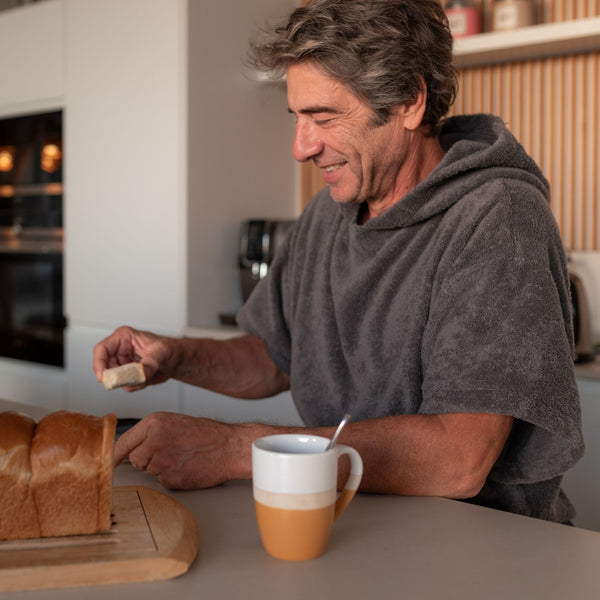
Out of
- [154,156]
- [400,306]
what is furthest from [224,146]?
[400,306]

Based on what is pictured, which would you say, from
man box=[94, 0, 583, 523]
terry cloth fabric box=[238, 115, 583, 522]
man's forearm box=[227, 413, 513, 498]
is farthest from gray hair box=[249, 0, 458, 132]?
man's forearm box=[227, 413, 513, 498]

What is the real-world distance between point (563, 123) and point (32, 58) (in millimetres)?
1967

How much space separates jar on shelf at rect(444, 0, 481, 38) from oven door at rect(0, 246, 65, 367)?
166cm

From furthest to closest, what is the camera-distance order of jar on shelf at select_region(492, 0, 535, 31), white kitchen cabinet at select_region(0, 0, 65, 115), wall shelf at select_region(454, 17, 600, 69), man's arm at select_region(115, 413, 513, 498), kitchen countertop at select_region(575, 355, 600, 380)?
white kitchen cabinet at select_region(0, 0, 65, 115) → jar on shelf at select_region(492, 0, 535, 31) → wall shelf at select_region(454, 17, 600, 69) → kitchen countertop at select_region(575, 355, 600, 380) → man's arm at select_region(115, 413, 513, 498)

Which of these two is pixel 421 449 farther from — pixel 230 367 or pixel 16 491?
pixel 230 367

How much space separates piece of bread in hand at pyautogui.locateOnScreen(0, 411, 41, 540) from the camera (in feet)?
2.37

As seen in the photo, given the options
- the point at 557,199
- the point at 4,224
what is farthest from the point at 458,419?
the point at 4,224

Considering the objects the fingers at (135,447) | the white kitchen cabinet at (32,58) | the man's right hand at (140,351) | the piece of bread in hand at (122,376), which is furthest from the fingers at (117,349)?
the white kitchen cabinet at (32,58)

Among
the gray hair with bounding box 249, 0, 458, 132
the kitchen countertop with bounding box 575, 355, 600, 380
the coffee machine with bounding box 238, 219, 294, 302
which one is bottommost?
the kitchen countertop with bounding box 575, 355, 600, 380

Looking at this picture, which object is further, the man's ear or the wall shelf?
the wall shelf

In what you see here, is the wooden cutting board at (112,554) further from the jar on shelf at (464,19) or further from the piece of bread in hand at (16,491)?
the jar on shelf at (464,19)

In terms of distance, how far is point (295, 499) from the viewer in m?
Result: 0.68

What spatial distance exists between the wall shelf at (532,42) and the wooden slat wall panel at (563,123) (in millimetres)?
50

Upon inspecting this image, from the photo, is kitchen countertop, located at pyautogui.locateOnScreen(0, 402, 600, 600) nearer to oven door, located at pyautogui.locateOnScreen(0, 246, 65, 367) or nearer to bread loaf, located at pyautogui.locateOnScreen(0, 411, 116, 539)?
bread loaf, located at pyautogui.locateOnScreen(0, 411, 116, 539)
